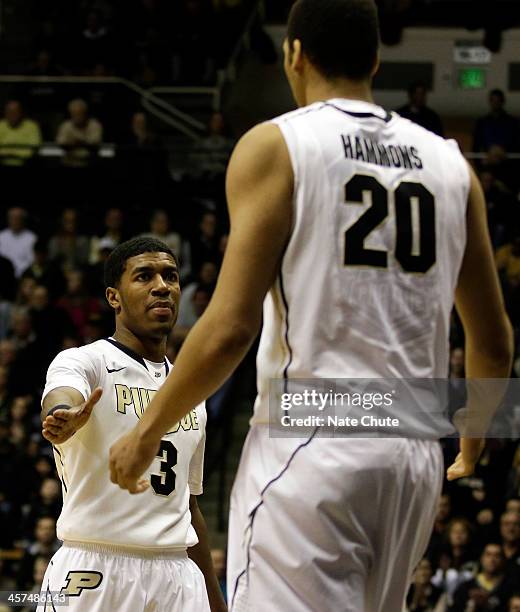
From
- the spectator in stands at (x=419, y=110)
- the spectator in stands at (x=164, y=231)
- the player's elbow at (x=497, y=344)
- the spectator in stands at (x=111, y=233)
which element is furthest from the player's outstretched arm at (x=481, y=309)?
the spectator in stands at (x=419, y=110)

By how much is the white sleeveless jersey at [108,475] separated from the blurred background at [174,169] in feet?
14.1

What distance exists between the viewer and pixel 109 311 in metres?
13.5

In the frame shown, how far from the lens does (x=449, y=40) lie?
64.0 ft

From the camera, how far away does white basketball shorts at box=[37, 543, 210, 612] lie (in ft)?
15.7

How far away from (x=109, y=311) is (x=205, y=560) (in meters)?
8.52

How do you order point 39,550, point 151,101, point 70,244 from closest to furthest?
point 39,550, point 70,244, point 151,101

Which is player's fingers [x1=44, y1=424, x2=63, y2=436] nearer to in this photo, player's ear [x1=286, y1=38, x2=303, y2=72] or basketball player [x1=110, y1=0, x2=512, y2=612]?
basketball player [x1=110, y1=0, x2=512, y2=612]

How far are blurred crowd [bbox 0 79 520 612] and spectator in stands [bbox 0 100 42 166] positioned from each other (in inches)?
0.7

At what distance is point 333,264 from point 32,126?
1393cm

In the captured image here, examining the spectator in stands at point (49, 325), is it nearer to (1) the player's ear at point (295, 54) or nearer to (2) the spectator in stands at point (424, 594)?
(2) the spectator in stands at point (424, 594)

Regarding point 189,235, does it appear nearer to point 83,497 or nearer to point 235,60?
point 235,60

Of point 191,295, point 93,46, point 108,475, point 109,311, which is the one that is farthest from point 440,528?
point 93,46

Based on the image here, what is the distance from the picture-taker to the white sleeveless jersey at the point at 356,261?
304cm

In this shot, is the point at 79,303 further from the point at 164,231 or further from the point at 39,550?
the point at 39,550
